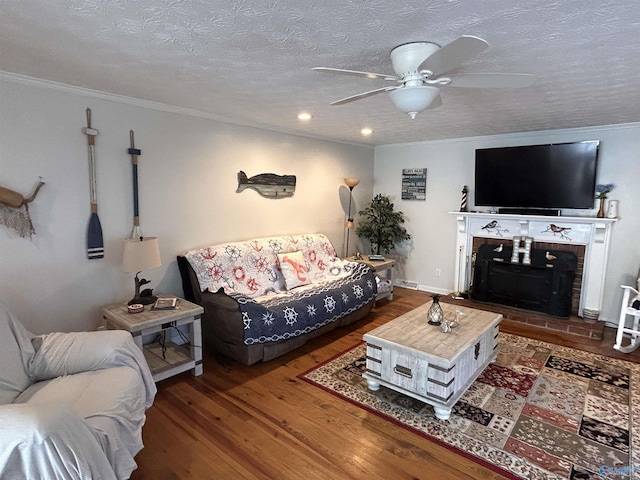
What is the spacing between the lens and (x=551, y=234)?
170 inches

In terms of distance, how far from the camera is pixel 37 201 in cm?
261

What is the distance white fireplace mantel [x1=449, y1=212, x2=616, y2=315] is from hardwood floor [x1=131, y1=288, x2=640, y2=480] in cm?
303

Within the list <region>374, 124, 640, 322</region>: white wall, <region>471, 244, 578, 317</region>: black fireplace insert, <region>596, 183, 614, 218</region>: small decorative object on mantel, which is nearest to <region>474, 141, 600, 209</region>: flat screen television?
<region>596, 183, 614, 218</region>: small decorative object on mantel

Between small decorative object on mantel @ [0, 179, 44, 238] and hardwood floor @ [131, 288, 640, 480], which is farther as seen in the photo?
small decorative object on mantel @ [0, 179, 44, 238]

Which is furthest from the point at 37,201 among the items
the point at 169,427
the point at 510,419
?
the point at 510,419

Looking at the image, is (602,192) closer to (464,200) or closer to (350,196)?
(464,200)

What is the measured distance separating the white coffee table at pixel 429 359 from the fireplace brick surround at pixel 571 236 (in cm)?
201

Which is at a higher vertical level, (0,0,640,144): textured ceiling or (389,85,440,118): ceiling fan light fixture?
(0,0,640,144): textured ceiling

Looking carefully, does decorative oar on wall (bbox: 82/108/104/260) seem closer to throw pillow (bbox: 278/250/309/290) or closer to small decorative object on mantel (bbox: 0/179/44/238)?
small decorative object on mantel (bbox: 0/179/44/238)

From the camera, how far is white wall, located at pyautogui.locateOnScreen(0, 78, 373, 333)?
2551 millimetres

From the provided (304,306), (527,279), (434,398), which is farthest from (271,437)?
(527,279)

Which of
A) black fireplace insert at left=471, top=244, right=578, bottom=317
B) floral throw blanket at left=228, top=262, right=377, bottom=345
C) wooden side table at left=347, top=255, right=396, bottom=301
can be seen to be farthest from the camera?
wooden side table at left=347, top=255, right=396, bottom=301

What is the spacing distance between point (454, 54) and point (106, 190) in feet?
9.08

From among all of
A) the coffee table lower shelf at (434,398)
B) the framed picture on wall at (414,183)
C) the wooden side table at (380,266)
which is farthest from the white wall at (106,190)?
the framed picture on wall at (414,183)
